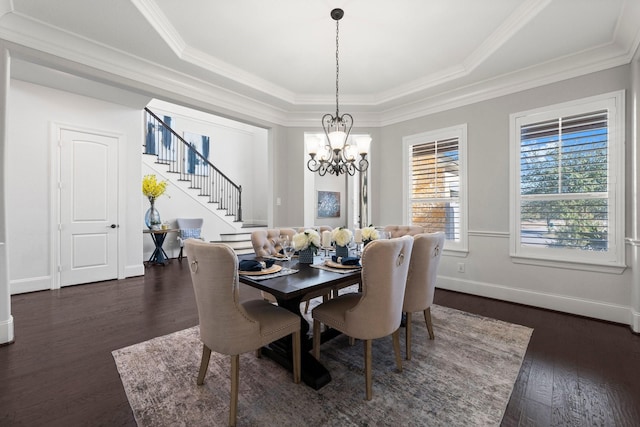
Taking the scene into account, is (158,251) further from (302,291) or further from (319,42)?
(302,291)

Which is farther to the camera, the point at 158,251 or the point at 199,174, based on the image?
the point at 199,174

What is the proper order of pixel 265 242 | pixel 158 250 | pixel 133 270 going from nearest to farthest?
pixel 265 242, pixel 133 270, pixel 158 250

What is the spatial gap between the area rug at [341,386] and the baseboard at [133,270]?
8.99ft

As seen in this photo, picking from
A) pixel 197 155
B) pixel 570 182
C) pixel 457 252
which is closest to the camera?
pixel 570 182

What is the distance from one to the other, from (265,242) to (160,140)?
5409 millimetres

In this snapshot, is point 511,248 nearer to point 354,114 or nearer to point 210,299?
point 354,114

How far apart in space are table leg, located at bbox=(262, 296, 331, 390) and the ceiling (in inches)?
101

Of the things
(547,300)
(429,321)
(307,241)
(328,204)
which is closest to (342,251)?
(307,241)

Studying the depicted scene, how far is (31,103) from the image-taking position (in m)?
3.89

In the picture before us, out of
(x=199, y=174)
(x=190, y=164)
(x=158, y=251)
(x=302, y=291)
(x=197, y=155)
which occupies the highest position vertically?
(x=197, y=155)

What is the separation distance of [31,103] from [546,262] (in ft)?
23.0

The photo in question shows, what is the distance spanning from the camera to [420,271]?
235 centimetres

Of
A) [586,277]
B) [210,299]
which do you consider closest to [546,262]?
[586,277]

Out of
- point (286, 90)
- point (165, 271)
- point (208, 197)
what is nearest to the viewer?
point (286, 90)
